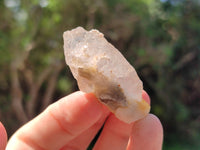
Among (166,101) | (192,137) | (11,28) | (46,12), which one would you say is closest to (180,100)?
(166,101)

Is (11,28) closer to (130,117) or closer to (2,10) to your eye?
(2,10)

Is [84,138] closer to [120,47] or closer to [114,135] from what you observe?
[114,135]

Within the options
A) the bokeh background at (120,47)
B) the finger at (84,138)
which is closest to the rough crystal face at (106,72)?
the finger at (84,138)

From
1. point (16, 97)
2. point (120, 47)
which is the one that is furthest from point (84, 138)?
point (120, 47)

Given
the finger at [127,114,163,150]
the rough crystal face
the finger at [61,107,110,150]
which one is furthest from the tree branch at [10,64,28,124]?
the finger at [127,114,163,150]

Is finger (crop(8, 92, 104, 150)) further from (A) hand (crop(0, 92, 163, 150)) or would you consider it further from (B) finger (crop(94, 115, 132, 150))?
(B) finger (crop(94, 115, 132, 150))

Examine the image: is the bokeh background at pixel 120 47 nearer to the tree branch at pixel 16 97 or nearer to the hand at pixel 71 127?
the tree branch at pixel 16 97
